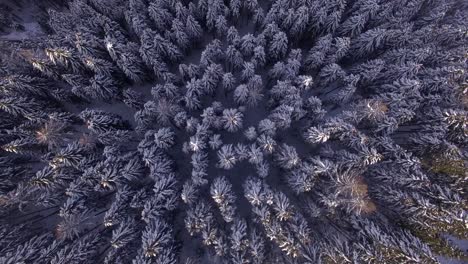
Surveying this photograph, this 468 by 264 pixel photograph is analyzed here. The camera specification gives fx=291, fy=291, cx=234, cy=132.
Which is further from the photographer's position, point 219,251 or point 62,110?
point 62,110

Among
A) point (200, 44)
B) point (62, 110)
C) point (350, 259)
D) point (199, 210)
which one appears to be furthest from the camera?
point (200, 44)

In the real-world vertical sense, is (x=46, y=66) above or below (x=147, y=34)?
below

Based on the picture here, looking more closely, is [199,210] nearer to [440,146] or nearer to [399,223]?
[399,223]

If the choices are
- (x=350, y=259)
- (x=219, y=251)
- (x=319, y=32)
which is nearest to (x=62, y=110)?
(x=219, y=251)

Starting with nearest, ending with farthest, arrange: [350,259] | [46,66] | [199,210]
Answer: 1. [350,259]
2. [199,210]
3. [46,66]

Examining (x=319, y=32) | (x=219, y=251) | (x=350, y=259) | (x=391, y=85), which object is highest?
(x=319, y=32)

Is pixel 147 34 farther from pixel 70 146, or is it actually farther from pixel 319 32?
pixel 319 32
